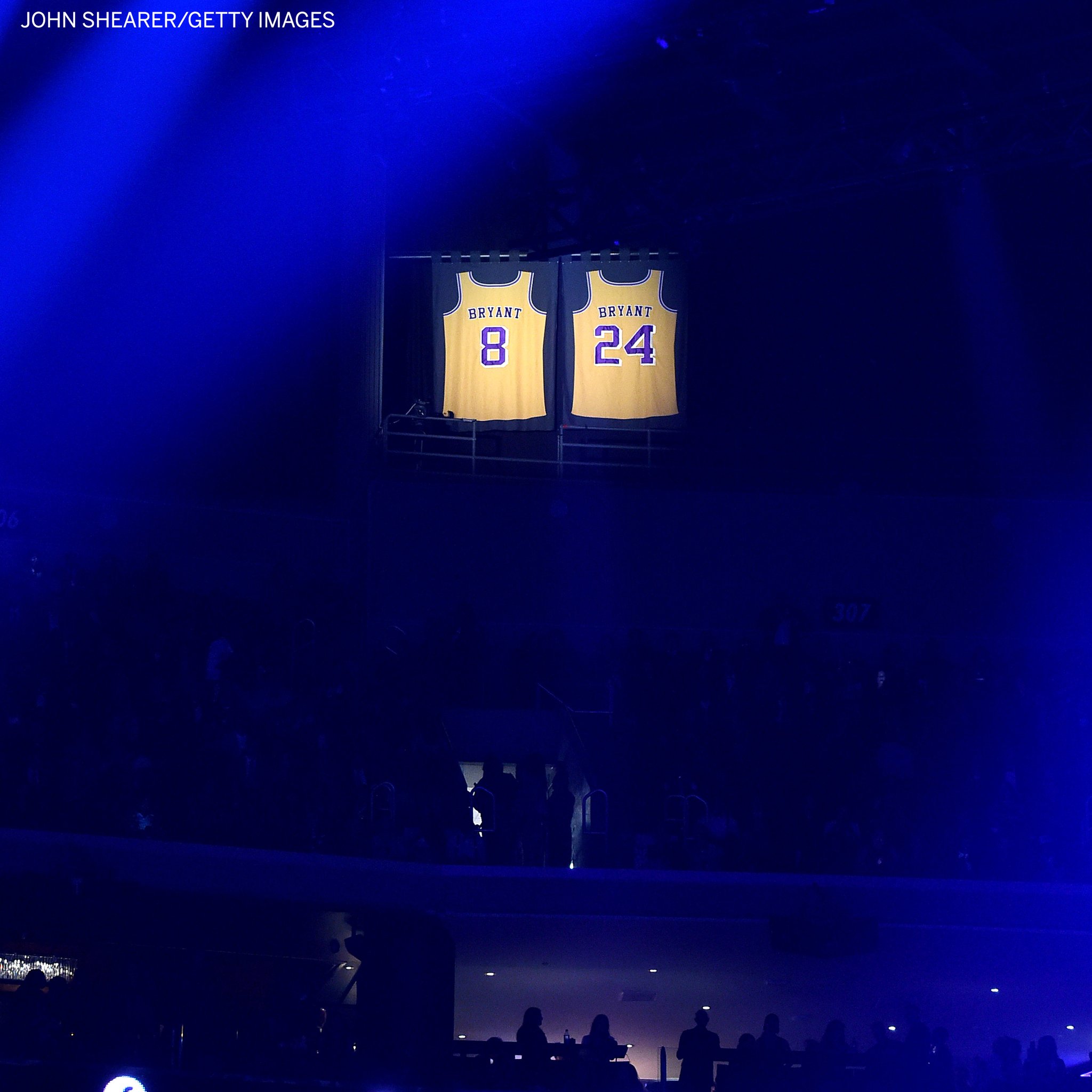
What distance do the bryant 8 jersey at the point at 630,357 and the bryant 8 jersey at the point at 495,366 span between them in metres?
0.43

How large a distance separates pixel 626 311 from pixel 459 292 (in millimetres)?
1704

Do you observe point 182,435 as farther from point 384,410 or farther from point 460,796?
point 460,796

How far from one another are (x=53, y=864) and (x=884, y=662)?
742 cm

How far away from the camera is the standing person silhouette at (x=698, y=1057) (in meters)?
10.4

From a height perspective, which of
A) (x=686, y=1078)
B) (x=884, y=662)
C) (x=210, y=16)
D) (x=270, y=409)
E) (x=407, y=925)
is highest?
(x=210, y=16)

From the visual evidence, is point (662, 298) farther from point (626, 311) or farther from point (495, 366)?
point (495, 366)

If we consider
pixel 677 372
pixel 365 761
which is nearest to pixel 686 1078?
pixel 365 761

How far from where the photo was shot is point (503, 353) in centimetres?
1653

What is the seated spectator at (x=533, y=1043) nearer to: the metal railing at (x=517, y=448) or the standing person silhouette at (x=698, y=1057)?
the standing person silhouette at (x=698, y=1057)

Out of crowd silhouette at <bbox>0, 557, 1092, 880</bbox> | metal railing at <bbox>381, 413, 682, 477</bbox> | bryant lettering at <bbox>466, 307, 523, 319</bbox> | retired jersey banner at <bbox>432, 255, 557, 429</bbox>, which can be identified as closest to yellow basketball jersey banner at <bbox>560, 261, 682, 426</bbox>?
metal railing at <bbox>381, 413, 682, 477</bbox>

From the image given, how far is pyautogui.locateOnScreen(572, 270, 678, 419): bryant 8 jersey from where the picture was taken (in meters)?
16.5

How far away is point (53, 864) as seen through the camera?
35.7 ft

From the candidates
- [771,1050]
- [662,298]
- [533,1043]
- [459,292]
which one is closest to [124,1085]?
[533,1043]

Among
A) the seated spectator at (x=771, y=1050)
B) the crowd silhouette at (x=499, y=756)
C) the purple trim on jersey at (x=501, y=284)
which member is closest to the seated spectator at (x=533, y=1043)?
the crowd silhouette at (x=499, y=756)
